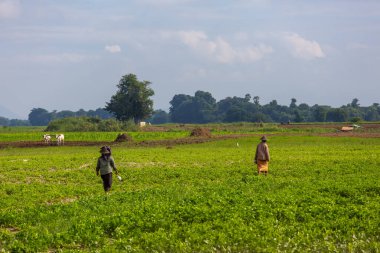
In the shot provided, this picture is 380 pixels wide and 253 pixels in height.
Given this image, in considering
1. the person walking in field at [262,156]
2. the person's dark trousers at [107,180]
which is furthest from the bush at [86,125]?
the person's dark trousers at [107,180]

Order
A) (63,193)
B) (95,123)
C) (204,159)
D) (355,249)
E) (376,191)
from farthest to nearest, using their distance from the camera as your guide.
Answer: (95,123)
(204,159)
(63,193)
(376,191)
(355,249)

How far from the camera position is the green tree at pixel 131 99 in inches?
4961

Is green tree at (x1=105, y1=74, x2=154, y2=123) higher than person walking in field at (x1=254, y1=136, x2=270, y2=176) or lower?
higher

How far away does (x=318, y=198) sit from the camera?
19016 mm

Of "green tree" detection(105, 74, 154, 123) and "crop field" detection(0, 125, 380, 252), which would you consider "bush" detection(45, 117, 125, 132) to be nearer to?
"green tree" detection(105, 74, 154, 123)

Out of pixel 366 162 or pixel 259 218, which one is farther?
pixel 366 162

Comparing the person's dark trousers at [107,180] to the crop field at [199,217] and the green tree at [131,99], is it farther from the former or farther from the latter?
the green tree at [131,99]

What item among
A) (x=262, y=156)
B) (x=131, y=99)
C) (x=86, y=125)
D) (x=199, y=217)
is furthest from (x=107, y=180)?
(x=131, y=99)

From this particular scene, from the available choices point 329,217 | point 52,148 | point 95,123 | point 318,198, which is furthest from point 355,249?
point 95,123

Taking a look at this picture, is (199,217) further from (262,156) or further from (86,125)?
(86,125)

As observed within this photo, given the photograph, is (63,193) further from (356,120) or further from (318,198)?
(356,120)

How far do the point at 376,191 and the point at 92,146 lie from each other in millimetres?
44719

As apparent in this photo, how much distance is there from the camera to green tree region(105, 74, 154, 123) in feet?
413

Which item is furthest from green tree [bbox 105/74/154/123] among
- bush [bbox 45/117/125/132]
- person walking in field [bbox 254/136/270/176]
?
person walking in field [bbox 254/136/270/176]
